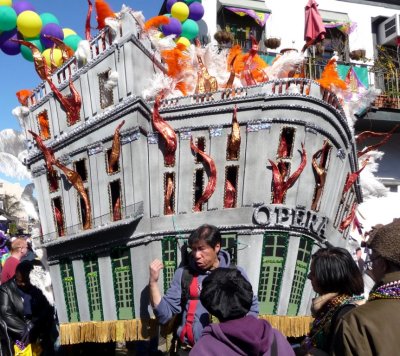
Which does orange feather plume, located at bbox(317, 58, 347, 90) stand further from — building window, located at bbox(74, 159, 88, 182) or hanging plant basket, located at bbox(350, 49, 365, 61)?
hanging plant basket, located at bbox(350, 49, 365, 61)

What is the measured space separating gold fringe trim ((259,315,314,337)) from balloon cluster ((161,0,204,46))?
449cm

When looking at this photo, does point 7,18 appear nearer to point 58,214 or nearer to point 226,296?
point 58,214

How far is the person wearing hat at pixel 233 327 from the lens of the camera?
264 centimetres

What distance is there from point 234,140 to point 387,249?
129 inches

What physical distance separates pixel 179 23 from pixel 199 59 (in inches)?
77.0

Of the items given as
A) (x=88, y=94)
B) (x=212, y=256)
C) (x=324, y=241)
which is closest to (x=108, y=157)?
(x=88, y=94)

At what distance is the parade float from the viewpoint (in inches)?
223

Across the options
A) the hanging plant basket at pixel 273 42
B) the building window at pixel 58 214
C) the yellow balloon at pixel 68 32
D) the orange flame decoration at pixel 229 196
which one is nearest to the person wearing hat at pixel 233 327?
the orange flame decoration at pixel 229 196

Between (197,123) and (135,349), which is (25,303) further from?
(197,123)

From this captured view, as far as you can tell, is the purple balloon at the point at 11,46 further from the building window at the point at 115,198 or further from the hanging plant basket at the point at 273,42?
the hanging plant basket at the point at 273,42

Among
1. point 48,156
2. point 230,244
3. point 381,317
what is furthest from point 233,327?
point 48,156

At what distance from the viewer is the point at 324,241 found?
237 inches

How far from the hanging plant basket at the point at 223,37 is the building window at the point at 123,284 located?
5556 millimetres

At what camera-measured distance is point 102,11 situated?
6652mm
